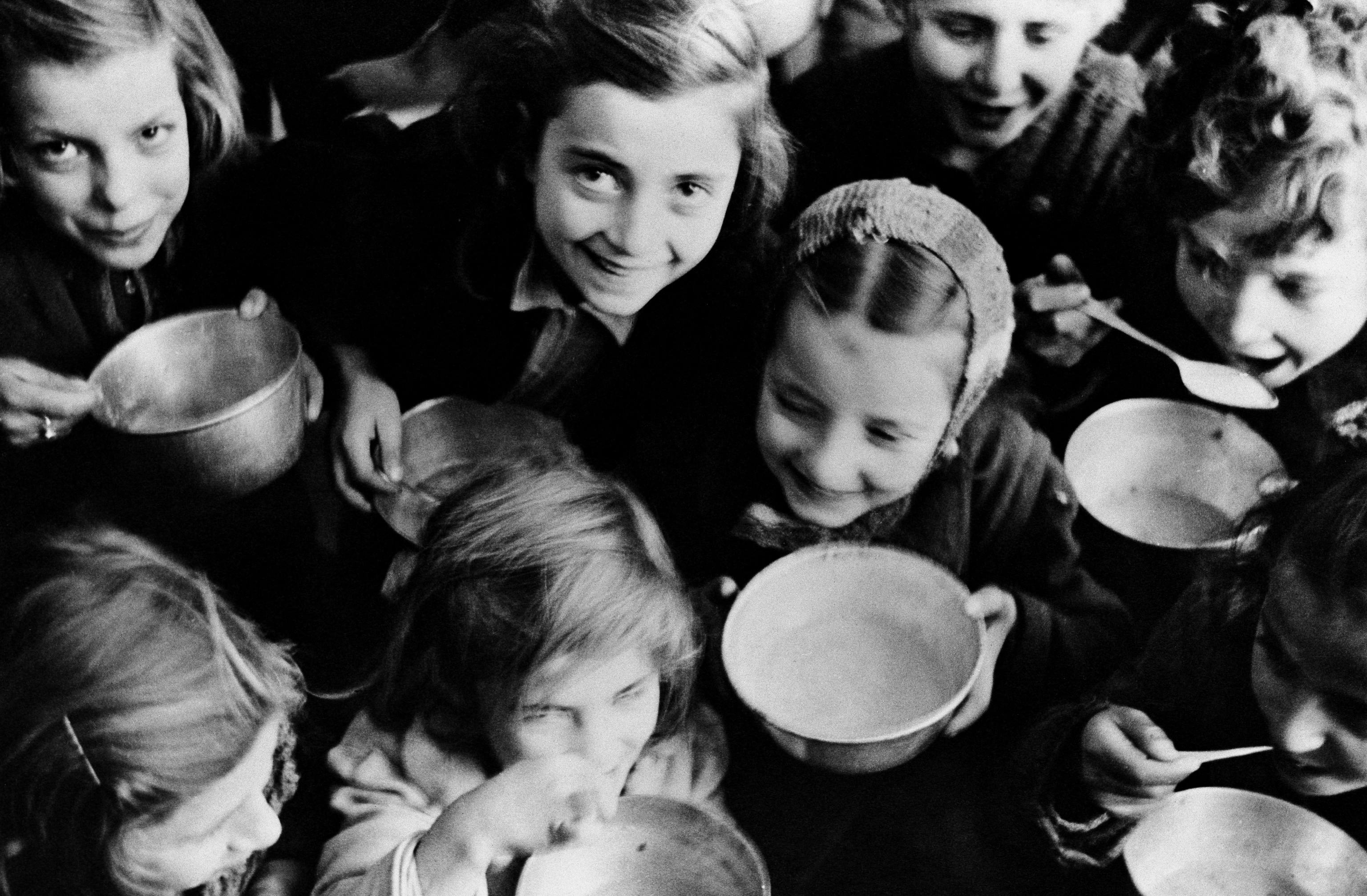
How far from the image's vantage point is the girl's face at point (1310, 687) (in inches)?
51.5

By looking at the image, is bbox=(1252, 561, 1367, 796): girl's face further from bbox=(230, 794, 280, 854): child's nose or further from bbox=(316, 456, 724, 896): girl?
bbox=(230, 794, 280, 854): child's nose

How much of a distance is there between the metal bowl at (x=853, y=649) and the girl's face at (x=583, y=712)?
9 centimetres

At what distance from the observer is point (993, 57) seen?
119 centimetres

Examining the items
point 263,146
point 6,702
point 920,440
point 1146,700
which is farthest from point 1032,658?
point 6,702

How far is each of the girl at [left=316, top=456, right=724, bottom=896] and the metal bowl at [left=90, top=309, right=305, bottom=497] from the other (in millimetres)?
173

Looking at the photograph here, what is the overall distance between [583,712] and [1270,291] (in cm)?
76

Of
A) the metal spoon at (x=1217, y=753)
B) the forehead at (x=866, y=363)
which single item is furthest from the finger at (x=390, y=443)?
the metal spoon at (x=1217, y=753)

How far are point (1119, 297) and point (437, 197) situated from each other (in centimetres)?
63

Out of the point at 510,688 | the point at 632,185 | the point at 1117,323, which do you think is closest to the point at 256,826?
the point at 510,688

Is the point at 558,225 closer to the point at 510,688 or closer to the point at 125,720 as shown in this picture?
the point at 510,688

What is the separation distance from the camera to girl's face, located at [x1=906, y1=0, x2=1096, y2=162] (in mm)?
1172

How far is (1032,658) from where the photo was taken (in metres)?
1.36

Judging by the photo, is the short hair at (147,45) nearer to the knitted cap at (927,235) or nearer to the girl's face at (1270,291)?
the knitted cap at (927,235)

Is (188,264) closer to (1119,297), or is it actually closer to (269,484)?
(269,484)
